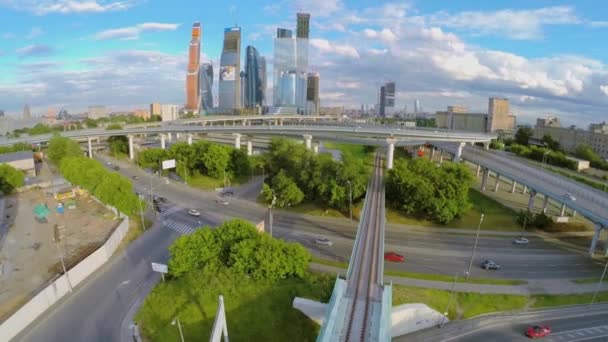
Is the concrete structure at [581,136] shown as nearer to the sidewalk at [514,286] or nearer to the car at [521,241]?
the car at [521,241]

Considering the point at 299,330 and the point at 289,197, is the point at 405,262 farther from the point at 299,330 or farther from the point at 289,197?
the point at 289,197

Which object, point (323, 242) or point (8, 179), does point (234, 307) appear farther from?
point (8, 179)

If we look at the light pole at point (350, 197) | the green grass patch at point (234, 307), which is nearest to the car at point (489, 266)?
the green grass patch at point (234, 307)

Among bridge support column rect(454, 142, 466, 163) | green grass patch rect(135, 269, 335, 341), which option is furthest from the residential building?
green grass patch rect(135, 269, 335, 341)

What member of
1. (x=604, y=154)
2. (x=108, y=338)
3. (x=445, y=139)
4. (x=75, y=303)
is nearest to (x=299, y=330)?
(x=108, y=338)

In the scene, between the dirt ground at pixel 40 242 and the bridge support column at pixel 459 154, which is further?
the bridge support column at pixel 459 154

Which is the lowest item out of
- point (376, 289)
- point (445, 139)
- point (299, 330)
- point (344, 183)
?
point (299, 330)

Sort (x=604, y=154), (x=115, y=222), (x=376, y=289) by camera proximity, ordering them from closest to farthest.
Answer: (x=376, y=289)
(x=115, y=222)
(x=604, y=154)
